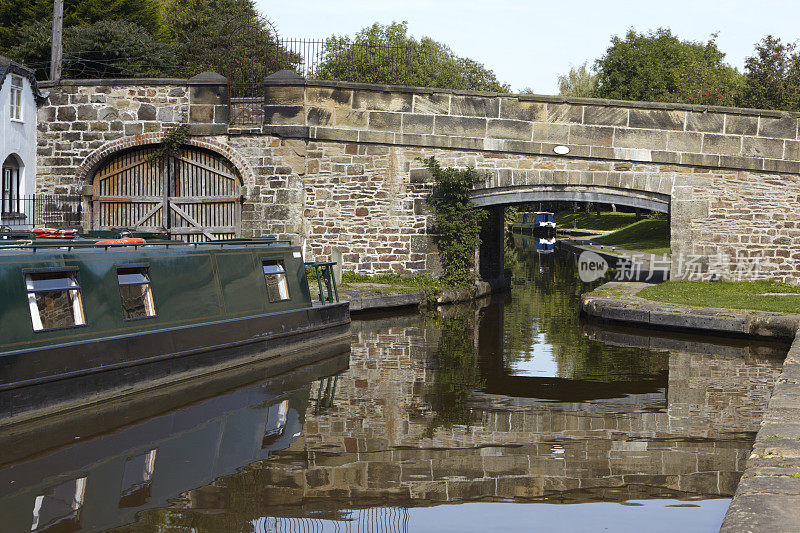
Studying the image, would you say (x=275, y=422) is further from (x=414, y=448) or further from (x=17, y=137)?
(x=17, y=137)

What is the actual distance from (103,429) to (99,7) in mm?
22450

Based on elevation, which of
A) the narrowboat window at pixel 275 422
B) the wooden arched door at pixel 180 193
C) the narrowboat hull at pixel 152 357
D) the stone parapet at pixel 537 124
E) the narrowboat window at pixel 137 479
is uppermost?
the stone parapet at pixel 537 124

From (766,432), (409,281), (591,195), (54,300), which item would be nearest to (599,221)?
(591,195)

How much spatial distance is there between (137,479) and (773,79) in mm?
22809

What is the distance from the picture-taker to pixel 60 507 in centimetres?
533

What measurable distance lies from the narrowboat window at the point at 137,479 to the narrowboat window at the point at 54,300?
66.8 inches

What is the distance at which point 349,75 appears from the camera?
58.0 feet

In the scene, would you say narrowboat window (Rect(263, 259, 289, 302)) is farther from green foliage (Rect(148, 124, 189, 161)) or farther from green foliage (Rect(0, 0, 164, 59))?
green foliage (Rect(0, 0, 164, 59))

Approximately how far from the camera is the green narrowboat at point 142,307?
7250 mm

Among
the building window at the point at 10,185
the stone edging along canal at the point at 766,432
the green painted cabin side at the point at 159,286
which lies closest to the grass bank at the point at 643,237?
the stone edging along canal at the point at 766,432

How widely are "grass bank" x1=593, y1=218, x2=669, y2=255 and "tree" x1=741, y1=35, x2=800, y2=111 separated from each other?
16.2 ft

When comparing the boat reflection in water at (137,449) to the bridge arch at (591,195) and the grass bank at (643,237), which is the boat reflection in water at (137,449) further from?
the grass bank at (643,237)

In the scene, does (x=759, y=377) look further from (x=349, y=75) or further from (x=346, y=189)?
(x=349, y=75)

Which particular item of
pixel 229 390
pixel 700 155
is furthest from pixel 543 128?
pixel 229 390
